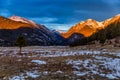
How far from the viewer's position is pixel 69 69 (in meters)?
29.7

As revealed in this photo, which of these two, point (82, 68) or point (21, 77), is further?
point (82, 68)

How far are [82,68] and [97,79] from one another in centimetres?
413

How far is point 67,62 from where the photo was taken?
33.8m

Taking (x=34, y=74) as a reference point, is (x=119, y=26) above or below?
above

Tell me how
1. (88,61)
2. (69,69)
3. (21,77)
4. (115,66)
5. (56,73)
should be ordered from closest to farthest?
(21,77)
(56,73)
(69,69)
(115,66)
(88,61)

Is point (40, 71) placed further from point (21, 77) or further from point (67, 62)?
point (67, 62)

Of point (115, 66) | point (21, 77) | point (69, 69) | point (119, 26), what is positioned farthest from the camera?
A: point (119, 26)

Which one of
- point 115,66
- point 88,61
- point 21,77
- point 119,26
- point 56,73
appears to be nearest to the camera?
point 21,77

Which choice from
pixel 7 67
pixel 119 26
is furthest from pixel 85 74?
pixel 119 26

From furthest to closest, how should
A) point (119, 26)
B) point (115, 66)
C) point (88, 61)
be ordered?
1. point (119, 26)
2. point (88, 61)
3. point (115, 66)

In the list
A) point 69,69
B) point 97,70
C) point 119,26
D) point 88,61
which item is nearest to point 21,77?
point 69,69

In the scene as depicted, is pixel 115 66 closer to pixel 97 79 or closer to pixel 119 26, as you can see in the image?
pixel 97 79

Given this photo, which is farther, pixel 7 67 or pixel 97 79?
pixel 7 67

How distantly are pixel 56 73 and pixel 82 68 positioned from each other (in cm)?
393
